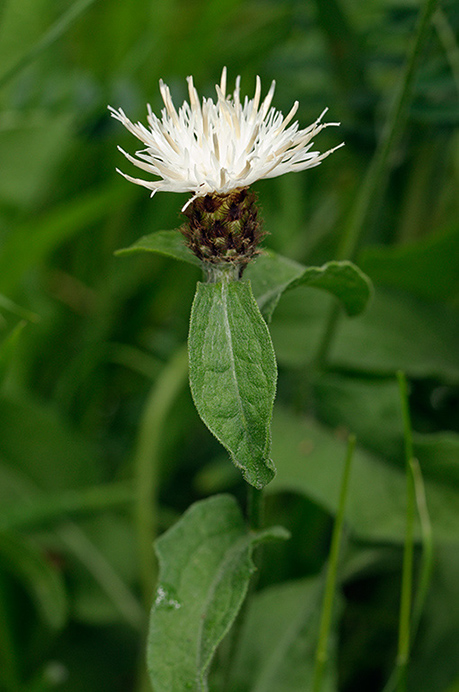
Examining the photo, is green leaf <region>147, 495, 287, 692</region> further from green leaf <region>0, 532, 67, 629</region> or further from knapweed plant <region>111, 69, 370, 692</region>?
green leaf <region>0, 532, 67, 629</region>

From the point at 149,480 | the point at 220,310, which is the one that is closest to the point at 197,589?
the point at 220,310

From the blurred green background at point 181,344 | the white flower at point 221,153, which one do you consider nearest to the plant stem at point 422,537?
the blurred green background at point 181,344

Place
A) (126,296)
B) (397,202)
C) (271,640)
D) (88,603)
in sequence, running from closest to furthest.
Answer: (271,640) → (88,603) → (397,202) → (126,296)

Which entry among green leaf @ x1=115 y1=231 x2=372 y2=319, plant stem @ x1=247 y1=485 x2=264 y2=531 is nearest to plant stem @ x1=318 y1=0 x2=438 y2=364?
green leaf @ x1=115 y1=231 x2=372 y2=319

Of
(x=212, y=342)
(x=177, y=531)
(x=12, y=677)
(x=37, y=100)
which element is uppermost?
(x=37, y=100)

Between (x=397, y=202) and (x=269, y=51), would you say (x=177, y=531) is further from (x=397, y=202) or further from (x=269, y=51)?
(x=269, y=51)

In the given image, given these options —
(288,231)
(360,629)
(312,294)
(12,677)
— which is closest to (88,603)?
(12,677)

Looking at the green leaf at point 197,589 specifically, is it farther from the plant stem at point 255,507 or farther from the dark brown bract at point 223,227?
the dark brown bract at point 223,227
